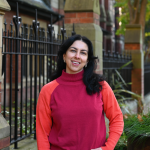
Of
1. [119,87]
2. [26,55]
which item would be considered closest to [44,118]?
[26,55]

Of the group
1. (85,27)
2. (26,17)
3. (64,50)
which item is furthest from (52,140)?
(26,17)

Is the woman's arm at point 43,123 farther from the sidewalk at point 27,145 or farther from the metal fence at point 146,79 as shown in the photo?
the metal fence at point 146,79

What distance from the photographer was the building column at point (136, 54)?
8.27 m

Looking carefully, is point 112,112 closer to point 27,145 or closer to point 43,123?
point 43,123

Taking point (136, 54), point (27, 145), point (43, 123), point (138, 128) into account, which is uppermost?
point (136, 54)

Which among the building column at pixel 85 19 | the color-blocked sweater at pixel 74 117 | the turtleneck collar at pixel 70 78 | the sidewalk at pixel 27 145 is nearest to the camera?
the color-blocked sweater at pixel 74 117

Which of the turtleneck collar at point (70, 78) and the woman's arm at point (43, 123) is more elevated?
the turtleneck collar at point (70, 78)

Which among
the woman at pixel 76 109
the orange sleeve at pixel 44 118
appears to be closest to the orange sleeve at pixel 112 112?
the woman at pixel 76 109

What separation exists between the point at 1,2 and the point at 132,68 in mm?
6159

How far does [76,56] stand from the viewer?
212cm

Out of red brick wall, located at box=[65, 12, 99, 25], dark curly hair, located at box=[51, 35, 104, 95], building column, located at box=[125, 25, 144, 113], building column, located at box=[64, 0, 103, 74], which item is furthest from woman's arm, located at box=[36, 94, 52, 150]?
building column, located at box=[125, 25, 144, 113]

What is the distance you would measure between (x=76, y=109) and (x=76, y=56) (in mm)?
428

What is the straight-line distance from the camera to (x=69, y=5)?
209 inches

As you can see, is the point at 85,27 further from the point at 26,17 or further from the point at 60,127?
the point at 26,17
